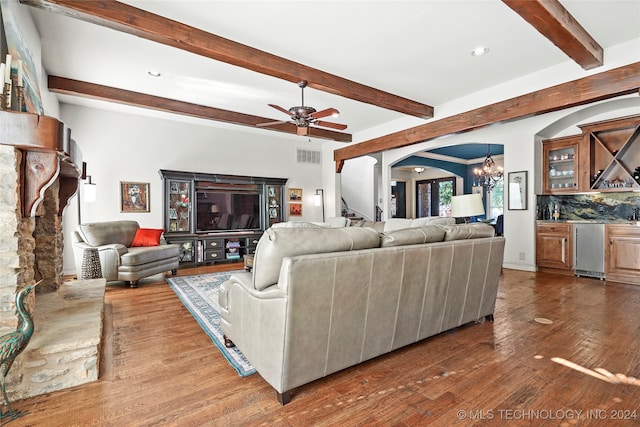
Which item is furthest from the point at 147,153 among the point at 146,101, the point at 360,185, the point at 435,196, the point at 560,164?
the point at 435,196

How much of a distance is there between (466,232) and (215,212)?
505 centimetres

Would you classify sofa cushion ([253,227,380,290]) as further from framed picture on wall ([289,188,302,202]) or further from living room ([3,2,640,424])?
framed picture on wall ([289,188,302,202])

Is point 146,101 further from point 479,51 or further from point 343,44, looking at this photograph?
point 479,51

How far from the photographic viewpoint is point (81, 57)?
366 centimetres

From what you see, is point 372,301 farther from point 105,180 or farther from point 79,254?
point 105,180

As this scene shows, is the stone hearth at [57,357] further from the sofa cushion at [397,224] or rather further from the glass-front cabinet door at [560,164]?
the glass-front cabinet door at [560,164]

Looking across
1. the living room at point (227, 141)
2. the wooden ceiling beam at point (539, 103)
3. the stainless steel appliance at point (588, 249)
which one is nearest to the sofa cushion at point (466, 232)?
the wooden ceiling beam at point (539, 103)

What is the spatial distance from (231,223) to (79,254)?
2.75 meters

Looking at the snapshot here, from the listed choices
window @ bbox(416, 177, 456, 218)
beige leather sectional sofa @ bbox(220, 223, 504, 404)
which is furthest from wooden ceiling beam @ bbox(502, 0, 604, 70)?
window @ bbox(416, 177, 456, 218)

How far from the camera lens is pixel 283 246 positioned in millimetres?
1774

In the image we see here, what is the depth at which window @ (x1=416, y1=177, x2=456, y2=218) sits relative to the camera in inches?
446

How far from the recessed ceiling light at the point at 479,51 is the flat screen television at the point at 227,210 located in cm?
482

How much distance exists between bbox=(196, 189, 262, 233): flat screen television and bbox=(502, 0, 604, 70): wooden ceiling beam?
5509mm

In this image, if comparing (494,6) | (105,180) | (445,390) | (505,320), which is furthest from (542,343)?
(105,180)
